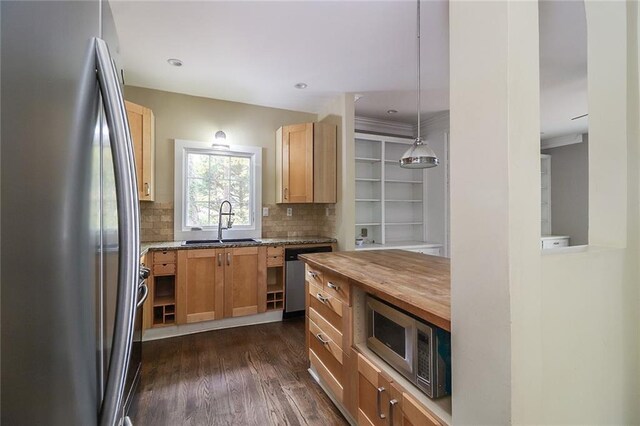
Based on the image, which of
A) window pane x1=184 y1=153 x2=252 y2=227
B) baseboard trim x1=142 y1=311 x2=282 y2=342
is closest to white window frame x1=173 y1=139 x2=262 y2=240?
window pane x1=184 y1=153 x2=252 y2=227

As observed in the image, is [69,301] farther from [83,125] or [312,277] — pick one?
[312,277]

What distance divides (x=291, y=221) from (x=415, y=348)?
119 inches

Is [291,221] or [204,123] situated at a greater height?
[204,123]

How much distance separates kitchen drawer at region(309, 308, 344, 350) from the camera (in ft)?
5.58

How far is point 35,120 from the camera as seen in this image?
42 cm

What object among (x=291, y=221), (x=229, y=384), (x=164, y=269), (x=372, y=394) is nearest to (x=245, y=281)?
(x=164, y=269)

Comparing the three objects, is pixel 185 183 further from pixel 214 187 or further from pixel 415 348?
pixel 415 348

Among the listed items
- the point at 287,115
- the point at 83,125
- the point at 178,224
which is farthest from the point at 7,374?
the point at 287,115

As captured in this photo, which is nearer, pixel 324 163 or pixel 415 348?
pixel 415 348

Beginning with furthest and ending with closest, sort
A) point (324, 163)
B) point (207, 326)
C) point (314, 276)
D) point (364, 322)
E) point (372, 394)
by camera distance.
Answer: point (324, 163) → point (207, 326) → point (314, 276) → point (364, 322) → point (372, 394)

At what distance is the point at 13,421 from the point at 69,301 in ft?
0.58

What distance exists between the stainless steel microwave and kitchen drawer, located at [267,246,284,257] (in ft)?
6.85

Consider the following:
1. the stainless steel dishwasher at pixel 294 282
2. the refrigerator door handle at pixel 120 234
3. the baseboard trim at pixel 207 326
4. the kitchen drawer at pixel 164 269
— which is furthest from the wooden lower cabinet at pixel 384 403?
the kitchen drawer at pixel 164 269

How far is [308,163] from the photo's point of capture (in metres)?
3.64
